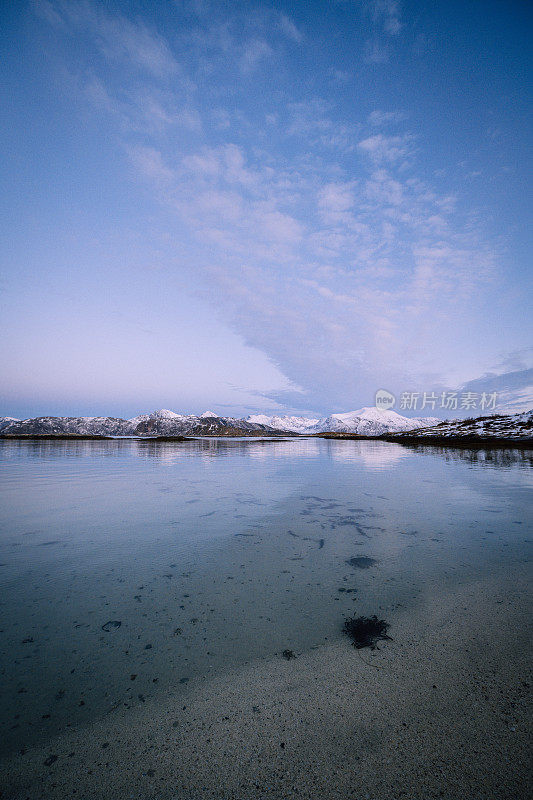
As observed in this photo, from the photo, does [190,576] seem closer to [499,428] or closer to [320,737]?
[320,737]

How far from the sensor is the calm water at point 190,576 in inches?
151

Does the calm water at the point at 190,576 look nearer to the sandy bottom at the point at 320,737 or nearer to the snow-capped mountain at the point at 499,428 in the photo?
the sandy bottom at the point at 320,737

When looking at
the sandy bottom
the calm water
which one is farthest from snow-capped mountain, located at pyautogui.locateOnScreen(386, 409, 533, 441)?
the sandy bottom

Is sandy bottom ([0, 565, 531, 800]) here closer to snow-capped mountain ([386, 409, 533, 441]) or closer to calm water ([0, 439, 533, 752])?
calm water ([0, 439, 533, 752])

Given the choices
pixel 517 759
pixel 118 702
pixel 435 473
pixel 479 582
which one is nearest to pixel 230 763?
pixel 118 702

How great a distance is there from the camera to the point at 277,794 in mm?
2539

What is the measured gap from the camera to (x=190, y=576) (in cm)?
638

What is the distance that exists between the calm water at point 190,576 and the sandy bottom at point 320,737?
35 cm

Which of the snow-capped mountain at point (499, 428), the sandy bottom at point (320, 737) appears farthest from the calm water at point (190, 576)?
the snow-capped mountain at point (499, 428)

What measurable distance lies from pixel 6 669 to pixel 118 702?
171cm

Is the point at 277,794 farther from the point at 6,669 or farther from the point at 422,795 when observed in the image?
the point at 6,669

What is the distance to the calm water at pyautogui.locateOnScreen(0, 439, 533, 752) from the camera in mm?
3838

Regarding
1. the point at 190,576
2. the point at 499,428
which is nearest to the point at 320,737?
the point at 190,576

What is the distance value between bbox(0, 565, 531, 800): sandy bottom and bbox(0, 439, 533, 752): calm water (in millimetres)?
351
